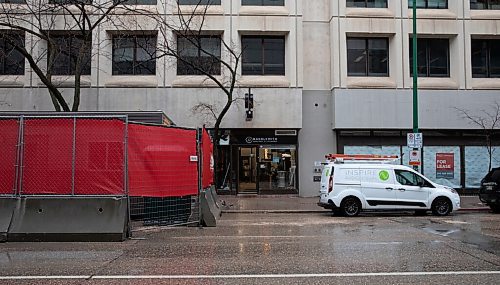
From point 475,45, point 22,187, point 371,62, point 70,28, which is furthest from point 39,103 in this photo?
point 475,45

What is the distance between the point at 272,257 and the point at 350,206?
8.45 metres

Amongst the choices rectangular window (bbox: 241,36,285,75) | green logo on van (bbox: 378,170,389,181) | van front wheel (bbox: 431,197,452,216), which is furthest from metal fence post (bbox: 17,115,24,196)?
rectangular window (bbox: 241,36,285,75)

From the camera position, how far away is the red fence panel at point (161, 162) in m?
11.0

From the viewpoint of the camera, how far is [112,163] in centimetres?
1067

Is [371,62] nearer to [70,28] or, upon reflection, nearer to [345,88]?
[345,88]

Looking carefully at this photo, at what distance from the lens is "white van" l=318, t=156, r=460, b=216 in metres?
16.5

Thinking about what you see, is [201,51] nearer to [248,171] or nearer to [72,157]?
[248,171]

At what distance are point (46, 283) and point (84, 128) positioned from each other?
4.74m

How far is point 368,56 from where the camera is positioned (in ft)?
82.3

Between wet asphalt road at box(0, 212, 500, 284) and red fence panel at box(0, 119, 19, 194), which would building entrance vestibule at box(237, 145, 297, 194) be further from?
red fence panel at box(0, 119, 19, 194)

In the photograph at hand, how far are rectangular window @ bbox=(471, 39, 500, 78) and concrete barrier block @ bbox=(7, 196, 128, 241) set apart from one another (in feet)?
69.4

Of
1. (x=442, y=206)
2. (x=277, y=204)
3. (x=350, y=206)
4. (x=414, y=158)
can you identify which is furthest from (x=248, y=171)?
(x=442, y=206)

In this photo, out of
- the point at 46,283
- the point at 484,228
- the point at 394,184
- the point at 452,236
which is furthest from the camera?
the point at 394,184

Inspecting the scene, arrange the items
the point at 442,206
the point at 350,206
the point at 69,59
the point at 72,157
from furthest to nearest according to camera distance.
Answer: the point at 69,59, the point at 442,206, the point at 350,206, the point at 72,157
